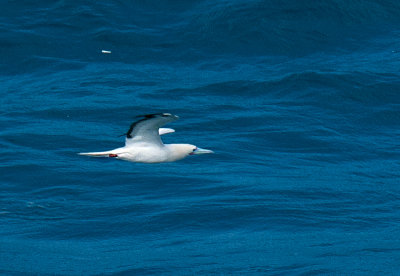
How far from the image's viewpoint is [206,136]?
44531mm

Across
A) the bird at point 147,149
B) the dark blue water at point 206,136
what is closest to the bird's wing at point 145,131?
the bird at point 147,149

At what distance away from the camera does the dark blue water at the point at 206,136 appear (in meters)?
39.8

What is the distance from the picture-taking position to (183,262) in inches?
1527

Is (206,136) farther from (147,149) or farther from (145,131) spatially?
(145,131)

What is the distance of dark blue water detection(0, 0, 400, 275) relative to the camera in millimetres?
39812

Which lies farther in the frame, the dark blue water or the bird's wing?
the dark blue water

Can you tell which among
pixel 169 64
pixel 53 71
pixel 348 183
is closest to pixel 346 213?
pixel 348 183

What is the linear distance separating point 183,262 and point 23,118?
1299cm

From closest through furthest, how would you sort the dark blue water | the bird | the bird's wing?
the bird's wing < the bird < the dark blue water

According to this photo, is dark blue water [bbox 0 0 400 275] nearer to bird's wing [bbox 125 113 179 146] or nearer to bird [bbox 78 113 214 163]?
bird [bbox 78 113 214 163]

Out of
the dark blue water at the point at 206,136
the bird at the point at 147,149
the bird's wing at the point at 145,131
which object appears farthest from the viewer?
the dark blue water at the point at 206,136

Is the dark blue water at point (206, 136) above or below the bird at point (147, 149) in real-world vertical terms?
above

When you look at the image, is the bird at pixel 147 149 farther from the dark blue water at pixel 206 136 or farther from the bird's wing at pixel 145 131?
the dark blue water at pixel 206 136

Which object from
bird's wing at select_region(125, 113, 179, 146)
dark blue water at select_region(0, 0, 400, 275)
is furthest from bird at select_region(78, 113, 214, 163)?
dark blue water at select_region(0, 0, 400, 275)
